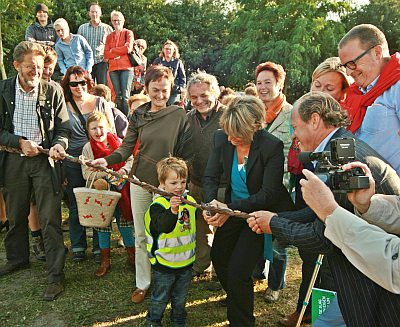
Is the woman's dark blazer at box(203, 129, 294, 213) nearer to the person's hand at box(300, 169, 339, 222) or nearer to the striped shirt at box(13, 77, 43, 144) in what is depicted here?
the person's hand at box(300, 169, 339, 222)

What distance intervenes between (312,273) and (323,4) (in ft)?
85.0

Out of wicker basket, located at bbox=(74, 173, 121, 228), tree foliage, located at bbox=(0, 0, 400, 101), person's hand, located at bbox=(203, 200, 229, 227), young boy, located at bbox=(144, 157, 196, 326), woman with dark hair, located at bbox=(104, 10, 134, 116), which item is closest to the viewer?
person's hand, located at bbox=(203, 200, 229, 227)

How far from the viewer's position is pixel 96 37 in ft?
31.5

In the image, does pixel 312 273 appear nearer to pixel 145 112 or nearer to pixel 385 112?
pixel 385 112

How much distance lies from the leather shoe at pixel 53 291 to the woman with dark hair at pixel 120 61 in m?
4.86

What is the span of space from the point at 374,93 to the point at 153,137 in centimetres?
202

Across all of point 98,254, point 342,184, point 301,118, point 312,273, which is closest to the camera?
point 342,184

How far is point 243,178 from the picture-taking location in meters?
3.52

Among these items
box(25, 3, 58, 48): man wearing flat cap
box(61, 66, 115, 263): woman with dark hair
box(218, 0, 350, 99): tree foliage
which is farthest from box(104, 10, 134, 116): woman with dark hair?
box(218, 0, 350, 99): tree foliage

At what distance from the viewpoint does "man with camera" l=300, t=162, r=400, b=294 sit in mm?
1701

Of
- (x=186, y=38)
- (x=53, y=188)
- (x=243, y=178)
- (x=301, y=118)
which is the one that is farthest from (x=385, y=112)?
(x=186, y=38)

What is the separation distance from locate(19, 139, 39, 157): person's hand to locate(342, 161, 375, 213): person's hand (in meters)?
3.21

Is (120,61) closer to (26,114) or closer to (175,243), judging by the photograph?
(26,114)

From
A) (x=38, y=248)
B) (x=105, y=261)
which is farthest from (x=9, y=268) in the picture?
(x=105, y=261)
